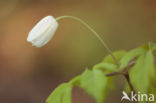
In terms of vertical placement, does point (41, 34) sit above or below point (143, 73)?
Result: above

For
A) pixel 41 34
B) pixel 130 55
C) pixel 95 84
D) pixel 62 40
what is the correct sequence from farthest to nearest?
pixel 62 40, pixel 41 34, pixel 130 55, pixel 95 84

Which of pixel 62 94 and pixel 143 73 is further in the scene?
pixel 62 94

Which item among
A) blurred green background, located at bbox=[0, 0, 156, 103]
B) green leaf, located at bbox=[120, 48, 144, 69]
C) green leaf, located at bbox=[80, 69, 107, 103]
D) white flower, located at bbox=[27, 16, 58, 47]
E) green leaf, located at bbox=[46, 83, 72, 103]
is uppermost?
blurred green background, located at bbox=[0, 0, 156, 103]

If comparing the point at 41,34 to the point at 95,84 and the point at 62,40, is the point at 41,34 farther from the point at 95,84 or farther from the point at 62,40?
the point at 62,40

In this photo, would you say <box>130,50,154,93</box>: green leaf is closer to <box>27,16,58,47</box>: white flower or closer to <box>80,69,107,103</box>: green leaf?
<box>80,69,107,103</box>: green leaf

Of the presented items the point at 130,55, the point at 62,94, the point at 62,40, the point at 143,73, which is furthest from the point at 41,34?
the point at 62,40

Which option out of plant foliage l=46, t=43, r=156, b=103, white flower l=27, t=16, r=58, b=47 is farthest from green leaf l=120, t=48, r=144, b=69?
white flower l=27, t=16, r=58, b=47

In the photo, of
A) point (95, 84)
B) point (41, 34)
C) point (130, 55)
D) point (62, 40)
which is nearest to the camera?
point (95, 84)

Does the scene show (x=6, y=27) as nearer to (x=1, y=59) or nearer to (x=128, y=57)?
(x=1, y=59)
